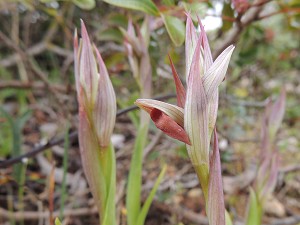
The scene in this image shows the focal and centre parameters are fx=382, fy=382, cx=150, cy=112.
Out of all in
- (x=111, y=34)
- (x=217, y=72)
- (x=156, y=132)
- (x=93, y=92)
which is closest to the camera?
(x=217, y=72)

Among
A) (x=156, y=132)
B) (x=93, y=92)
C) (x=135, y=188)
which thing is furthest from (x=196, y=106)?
(x=156, y=132)

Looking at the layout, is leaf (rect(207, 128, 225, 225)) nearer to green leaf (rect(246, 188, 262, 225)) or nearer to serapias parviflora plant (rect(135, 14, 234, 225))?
serapias parviflora plant (rect(135, 14, 234, 225))

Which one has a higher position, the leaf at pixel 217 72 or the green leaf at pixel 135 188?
the leaf at pixel 217 72

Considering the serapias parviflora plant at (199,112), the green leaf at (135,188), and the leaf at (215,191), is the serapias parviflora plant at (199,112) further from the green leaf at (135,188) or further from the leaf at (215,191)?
the green leaf at (135,188)

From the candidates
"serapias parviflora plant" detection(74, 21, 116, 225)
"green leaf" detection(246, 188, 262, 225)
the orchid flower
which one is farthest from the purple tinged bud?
"green leaf" detection(246, 188, 262, 225)

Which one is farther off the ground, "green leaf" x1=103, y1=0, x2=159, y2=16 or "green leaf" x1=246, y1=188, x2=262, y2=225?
"green leaf" x1=103, y1=0, x2=159, y2=16

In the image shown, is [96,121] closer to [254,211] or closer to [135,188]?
[135,188]

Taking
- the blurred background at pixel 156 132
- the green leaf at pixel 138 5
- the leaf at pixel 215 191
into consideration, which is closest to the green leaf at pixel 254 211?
the blurred background at pixel 156 132
